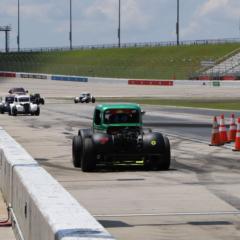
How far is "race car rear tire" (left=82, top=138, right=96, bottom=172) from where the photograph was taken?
53.0 feet

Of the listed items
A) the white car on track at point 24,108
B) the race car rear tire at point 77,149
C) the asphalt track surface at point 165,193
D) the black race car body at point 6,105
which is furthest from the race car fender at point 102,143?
the black race car body at point 6,105

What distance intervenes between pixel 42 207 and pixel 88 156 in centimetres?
970

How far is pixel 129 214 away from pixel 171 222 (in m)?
0.89

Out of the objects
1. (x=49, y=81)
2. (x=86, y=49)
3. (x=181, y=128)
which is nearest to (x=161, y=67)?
(x=49, y=81)

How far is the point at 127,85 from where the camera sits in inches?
4060

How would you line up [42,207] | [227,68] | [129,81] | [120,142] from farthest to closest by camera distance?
[129,81], [227,68], [120,142], [42,207]

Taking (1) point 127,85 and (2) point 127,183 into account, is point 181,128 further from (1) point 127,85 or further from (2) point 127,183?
(1) point 127,85

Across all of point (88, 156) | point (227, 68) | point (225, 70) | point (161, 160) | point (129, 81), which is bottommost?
point (161, 160)

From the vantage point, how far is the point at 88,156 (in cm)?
1619

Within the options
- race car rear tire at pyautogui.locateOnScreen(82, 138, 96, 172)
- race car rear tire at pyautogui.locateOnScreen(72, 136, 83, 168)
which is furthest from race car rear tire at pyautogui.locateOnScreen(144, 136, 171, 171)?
race car rear tire at pyautogui.locateOnScreen(72, 136, 83, 168)

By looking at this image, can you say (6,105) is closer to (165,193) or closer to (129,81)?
(165,193)

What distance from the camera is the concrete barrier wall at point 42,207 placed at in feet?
17.8

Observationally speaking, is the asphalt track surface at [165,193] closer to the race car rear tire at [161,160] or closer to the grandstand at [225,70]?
the race car rear tire at [161,160]

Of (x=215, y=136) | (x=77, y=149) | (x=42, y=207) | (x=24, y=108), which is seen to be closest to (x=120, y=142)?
(x=77, y=149)
